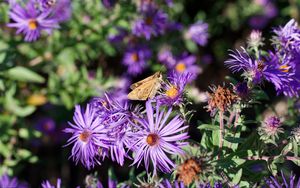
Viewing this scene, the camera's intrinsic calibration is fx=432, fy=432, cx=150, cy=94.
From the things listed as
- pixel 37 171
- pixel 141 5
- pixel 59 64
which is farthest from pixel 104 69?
pixel 37 171

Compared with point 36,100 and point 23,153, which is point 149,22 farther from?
point 23,153

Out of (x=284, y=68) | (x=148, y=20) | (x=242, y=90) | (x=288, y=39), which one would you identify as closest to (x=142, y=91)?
(x=242, y=90)

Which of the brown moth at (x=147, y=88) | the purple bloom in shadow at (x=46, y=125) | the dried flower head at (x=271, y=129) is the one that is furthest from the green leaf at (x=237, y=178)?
the purple bloom in shadow at (x=46, y=125)

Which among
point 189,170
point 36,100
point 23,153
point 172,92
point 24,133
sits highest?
point 36,100

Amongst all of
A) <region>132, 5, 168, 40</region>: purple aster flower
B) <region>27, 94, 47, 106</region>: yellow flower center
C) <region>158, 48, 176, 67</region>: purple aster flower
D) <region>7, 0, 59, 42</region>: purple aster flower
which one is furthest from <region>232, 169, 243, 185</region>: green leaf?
<region>27, 94, 47, 106</region>: yellow flower center

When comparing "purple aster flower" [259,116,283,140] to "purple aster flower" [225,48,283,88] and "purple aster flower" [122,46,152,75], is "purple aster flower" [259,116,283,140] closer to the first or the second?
"purple aster flower" [225,48,283,88]

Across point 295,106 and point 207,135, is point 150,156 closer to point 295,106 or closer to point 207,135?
point 207,135

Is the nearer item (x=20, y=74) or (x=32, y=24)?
(x=32, y=24)

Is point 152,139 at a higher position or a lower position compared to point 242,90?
lower
